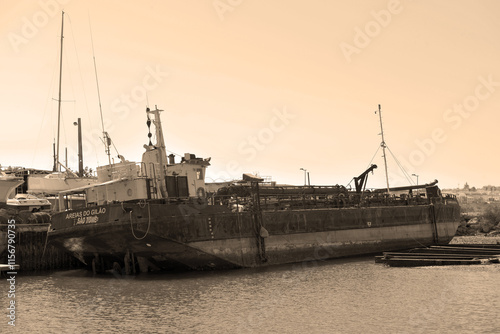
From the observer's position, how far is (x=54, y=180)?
157 ft

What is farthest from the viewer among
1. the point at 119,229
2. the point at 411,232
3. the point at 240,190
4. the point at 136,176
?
the point at 411,232

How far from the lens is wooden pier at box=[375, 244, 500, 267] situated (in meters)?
29.7

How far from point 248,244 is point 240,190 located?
6.51 meters

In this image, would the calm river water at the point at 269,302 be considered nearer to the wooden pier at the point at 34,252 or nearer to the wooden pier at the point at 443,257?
the wooden pier at the point at 443,257

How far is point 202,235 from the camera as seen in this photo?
2856 cm

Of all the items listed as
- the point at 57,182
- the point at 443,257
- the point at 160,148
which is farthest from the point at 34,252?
the point at 443,257

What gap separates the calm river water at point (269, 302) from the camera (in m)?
17.3

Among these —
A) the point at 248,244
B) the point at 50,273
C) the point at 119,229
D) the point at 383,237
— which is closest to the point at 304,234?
the point at 248,244

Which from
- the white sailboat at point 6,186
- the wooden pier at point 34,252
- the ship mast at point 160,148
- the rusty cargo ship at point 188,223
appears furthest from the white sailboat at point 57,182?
the ship mast at point 160,148

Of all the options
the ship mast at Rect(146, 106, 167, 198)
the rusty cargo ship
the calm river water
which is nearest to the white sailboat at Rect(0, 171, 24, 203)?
the rusty cargo ship

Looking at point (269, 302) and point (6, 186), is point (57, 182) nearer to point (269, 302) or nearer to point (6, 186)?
point (6, 186)

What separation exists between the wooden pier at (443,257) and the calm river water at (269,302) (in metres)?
1.20

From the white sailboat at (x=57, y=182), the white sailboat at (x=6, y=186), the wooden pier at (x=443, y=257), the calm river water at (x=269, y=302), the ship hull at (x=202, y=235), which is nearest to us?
the calm river water at (x=269, y=302)

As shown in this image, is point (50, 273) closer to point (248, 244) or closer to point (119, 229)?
point (119, 229)
